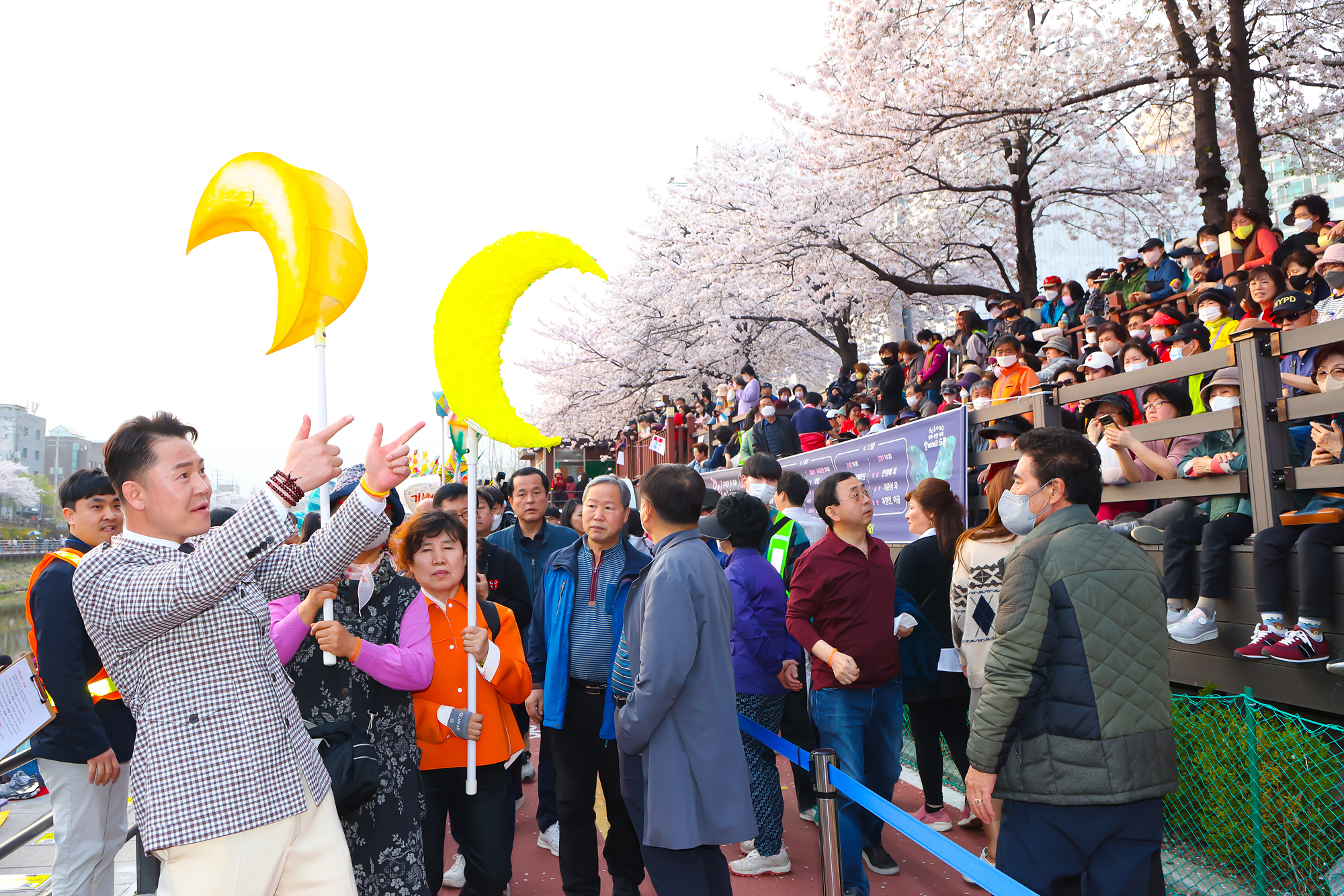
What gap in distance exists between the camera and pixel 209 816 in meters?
2.18

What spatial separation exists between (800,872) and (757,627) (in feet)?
4.50

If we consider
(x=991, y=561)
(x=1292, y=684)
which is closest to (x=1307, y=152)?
(x=1292, y=684)

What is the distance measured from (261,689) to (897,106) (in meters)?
11.8

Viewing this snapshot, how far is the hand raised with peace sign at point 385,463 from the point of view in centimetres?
240

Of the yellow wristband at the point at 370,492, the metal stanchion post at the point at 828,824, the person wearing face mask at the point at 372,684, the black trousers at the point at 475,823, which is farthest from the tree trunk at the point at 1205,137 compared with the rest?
the yellow wristband at the point at 370,492

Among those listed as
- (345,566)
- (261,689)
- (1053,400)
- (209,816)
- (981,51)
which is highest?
(981,51)

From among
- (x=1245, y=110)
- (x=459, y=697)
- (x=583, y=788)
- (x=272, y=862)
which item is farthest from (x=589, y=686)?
(x=1245, y=110)

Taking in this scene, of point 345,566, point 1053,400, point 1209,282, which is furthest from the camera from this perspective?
point 1209,282

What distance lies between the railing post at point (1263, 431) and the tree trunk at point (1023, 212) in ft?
31.5

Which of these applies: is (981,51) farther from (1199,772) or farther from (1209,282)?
(1199,772)

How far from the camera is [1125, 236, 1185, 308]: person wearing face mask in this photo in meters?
9.20

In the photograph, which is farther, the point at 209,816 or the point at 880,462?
the point at 880,462

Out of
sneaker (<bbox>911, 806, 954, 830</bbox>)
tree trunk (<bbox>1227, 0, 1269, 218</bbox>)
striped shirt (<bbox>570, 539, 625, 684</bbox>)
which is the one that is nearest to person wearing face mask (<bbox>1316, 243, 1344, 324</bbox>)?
sneaker (<bbox>911, 806, 954, 830</bbox>)

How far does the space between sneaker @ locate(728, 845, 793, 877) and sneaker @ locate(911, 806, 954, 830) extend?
93 centimetres
